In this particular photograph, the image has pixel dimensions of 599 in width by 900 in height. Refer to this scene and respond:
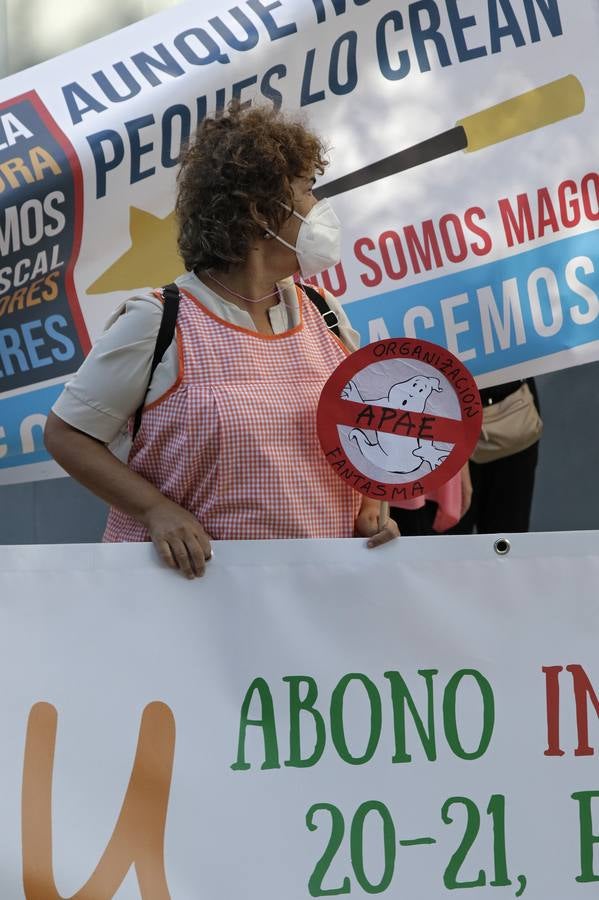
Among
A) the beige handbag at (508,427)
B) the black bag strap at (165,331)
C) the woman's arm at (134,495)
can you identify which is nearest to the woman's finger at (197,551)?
the woman's arm at (134,495)

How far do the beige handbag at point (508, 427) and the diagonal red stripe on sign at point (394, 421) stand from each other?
155 centimetres

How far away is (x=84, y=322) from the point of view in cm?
337

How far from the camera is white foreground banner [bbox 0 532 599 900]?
6.72 feet

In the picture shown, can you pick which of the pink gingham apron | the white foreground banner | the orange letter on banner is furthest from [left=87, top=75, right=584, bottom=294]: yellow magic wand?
the orange letter on banner

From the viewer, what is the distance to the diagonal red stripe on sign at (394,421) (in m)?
2.16

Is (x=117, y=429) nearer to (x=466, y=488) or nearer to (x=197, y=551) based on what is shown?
(x=197, y=551)

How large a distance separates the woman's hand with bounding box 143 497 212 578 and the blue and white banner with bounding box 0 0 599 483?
1.27 m

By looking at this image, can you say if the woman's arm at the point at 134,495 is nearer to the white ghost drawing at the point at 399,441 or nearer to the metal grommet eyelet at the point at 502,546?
the white ghost drawing at the point at 399,441

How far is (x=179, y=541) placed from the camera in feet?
6.93

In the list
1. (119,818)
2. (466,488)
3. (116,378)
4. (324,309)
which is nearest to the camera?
(119,818)

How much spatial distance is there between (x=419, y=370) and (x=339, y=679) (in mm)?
499

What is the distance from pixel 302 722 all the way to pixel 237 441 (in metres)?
0.44

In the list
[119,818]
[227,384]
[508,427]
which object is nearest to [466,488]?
[508,427]

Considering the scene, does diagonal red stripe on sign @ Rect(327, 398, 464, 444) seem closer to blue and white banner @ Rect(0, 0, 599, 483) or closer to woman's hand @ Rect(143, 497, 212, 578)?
woman's hand @ Rect(143, 497, 212, 578)
